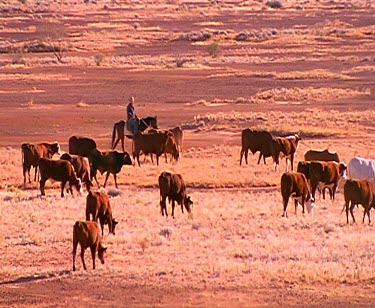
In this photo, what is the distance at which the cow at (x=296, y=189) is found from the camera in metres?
23.0

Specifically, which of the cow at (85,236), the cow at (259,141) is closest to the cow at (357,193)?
the cow at (85,236)

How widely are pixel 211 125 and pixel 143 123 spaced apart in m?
7.39

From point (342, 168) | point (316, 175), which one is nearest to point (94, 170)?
point (316, 175)

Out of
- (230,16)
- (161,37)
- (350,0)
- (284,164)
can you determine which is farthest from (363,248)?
(350,0)

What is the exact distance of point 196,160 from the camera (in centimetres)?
3478

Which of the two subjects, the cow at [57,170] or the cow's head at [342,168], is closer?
the cow at [57,170]

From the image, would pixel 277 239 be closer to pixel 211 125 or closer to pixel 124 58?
pixel 211 125

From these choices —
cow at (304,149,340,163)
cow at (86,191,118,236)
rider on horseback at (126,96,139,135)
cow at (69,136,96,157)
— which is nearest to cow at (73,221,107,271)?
cow at (86,191,118,236)

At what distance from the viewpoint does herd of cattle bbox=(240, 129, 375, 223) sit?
2217cm

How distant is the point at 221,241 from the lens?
792 inches

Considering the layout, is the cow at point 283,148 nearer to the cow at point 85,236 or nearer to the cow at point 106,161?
the cow at point 106,161

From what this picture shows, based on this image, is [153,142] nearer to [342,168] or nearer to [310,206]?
[342,168]

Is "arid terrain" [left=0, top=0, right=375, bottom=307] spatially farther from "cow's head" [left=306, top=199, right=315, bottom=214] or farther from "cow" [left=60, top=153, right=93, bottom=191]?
"cow" [left=60, top=153, right=93, bottom=191]

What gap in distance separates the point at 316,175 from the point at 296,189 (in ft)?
7.77
